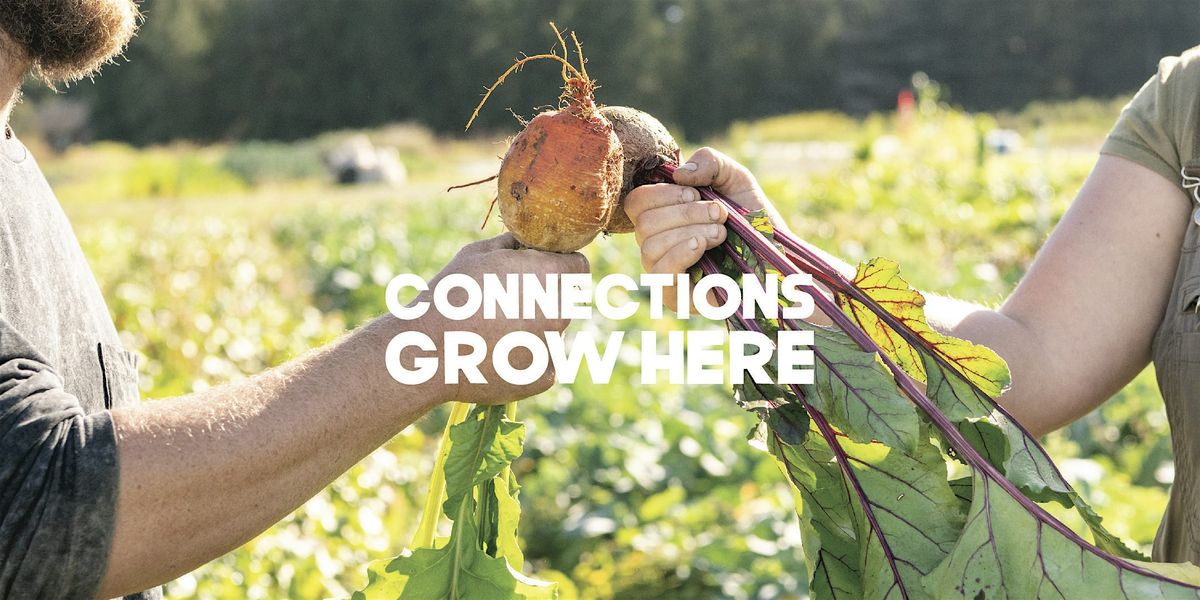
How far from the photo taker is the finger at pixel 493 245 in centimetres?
160

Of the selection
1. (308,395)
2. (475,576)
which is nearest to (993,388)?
(475,576)

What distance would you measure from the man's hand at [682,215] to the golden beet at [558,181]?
7 centimetres

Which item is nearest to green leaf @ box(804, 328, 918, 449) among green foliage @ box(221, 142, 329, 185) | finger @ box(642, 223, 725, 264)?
finger @ box(642, 223, 725, 264)

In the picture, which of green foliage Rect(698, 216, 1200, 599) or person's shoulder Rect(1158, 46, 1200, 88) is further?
Answer: person's shoulder Rect(1158, 46, 1200, 88)

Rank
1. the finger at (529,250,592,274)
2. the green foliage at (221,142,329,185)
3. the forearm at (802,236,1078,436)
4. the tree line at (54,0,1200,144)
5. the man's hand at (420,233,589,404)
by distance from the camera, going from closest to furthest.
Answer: the man's hand at (420,233,589,404)
the finger at (529,250,592,274)
the forearm at (802,236,1078,436)
the green foliage at (221,142,329,185)
the tree line at (54,0,1200,144)

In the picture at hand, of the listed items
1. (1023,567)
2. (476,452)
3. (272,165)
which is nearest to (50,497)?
(476,452)

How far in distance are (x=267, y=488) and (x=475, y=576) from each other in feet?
1.30

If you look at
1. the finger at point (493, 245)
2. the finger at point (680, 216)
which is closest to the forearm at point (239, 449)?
the finger at point (493, 245)

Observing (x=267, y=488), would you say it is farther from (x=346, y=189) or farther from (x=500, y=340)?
(x=346, y=189)

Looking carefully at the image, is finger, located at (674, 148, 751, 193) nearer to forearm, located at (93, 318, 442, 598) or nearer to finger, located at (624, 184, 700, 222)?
finger, located at (624, 184, 700, 222)

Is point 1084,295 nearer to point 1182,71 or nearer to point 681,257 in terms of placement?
point 1182,71

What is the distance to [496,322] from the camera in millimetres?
1479

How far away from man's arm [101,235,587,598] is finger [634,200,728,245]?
363 millimetres

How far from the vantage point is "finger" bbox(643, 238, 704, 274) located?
1.62m
